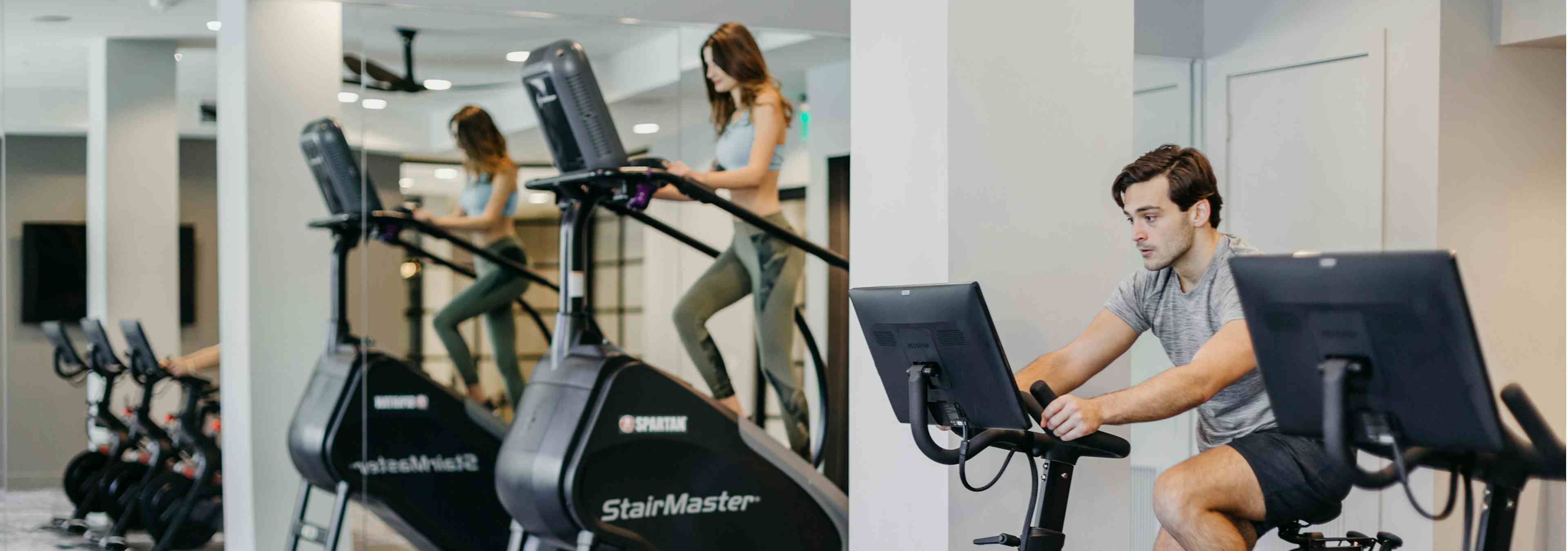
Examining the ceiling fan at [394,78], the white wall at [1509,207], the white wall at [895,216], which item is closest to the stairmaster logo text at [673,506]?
the white wall at [895,216]

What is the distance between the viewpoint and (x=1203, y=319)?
2.50 m

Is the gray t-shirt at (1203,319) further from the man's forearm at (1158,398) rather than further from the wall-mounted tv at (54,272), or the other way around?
the wall-mounted tv at (54,272)

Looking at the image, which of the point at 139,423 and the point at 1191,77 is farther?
the point at 1191,77

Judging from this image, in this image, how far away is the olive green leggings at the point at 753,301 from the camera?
14.2 ft

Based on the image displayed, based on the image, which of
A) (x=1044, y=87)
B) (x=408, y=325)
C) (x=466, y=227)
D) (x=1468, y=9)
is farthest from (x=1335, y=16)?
(x=408, y=325)

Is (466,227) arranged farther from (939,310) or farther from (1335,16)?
(1335,16)

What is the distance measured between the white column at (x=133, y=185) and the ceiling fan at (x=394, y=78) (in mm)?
652

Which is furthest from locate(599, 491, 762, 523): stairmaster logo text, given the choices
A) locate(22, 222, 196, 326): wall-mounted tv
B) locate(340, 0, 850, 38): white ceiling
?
locate(22, 222, 196, 326): wall-mounted tv

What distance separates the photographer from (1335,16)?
4480 mm

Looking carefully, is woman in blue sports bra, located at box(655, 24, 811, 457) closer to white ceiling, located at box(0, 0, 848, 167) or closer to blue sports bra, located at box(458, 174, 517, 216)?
white ceiling, located at box(0, 0, 848, 167)

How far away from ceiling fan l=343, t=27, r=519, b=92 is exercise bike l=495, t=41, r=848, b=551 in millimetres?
800

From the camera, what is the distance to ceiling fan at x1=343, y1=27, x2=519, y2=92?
167 inches

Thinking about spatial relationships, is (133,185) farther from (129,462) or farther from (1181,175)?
(1181,175)

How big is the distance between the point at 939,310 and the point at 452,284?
2596mm
